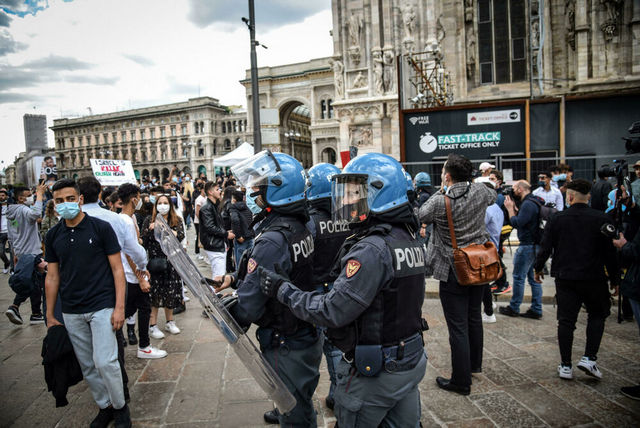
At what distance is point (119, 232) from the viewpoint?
3.73 m

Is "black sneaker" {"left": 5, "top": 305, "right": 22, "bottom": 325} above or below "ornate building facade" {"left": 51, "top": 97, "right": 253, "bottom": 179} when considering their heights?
below

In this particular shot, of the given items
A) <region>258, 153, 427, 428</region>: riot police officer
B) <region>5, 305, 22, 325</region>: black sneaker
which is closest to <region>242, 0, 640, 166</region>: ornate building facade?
<region>5, 305, 22, 325</region>: black sneaker

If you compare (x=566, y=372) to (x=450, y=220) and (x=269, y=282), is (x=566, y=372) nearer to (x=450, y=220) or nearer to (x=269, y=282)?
(x=450, y=220)

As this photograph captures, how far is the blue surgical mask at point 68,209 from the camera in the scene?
301cm

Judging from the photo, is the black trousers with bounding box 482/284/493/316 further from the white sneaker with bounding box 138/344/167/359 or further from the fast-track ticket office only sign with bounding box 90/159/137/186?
the fast-track ticket office only sign with bounding box 90/159/137/186

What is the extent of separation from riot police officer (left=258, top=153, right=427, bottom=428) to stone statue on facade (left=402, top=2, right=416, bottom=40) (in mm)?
14629

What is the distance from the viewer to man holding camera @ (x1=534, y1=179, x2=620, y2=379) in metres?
3.66

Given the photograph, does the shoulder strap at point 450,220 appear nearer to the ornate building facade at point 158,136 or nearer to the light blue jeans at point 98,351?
the light blue jeans at point 98,351

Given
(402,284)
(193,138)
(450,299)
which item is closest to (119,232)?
(402,284)

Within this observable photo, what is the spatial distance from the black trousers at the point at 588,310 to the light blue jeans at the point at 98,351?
4.02 metres

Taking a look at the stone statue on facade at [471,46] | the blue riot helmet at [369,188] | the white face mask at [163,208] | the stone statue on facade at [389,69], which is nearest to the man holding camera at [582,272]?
the blue riot helmet at [369,188]

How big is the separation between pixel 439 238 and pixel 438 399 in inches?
58.1

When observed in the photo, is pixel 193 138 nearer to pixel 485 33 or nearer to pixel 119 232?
pixel 485 33

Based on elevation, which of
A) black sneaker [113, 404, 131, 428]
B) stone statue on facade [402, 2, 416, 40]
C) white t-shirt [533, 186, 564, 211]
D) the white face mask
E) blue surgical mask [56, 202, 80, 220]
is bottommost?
black sneaker [113, 404, 131, 428]
